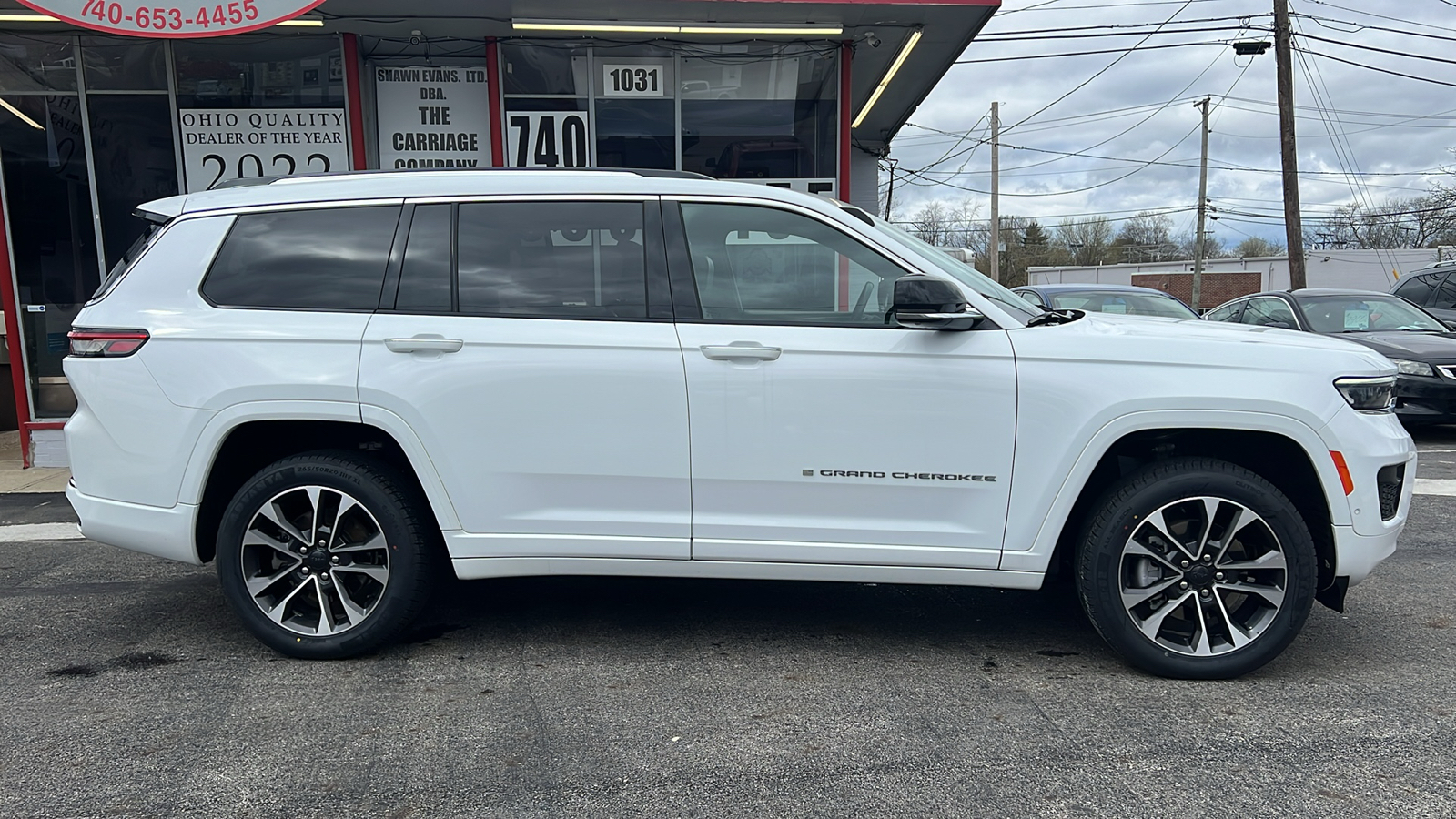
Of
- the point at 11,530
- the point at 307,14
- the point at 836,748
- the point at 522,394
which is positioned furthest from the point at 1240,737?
the point at 307,14

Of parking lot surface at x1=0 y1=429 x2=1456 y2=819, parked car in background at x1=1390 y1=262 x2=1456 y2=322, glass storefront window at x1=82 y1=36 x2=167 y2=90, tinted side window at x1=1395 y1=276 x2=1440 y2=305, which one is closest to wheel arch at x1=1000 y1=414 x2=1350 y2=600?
parking lot surface at x1=0 y1=429 x2=1456 y2=819

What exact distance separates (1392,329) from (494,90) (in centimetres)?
960

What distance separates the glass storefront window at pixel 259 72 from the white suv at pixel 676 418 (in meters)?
6.05

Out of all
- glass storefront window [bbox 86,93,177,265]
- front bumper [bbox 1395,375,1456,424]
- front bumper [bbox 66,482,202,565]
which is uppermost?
glass storefront window [bbox 86,93,177,265]

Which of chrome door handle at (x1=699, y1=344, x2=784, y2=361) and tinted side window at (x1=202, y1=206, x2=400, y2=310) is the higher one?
tinted side window at (x1=202, y1=206, x2=400, y2=310)

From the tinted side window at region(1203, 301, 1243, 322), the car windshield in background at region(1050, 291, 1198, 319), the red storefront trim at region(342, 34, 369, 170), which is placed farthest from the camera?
the tinted side window at region(1203, 301, 1243, 322)

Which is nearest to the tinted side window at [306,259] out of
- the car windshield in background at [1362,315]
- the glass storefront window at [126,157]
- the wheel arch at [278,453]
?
the wheel arch at [278,453]

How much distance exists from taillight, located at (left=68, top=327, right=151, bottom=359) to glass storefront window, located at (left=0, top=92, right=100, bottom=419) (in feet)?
20.0

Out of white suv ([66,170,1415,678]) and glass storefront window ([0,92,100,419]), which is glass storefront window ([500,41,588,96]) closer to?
glass storefront window ([0,92,100,419])

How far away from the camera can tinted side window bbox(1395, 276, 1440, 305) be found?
12680 mm

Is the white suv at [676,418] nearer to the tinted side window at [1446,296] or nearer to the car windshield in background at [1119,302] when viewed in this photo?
the car windshield in background at [1119,302]

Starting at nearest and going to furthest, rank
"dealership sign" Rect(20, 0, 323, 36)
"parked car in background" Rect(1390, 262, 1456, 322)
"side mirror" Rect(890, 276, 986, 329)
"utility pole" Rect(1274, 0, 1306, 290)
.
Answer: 1. "side mirror" Rect(890, 276, 986, 329)
2. "dealership sign" Rect(20, 0, 323, 36)
3. "parked car in background" Rect(1390, 262, 1456, 322)
4. "utility pole" Rect(1274, 0, 1306, 290)

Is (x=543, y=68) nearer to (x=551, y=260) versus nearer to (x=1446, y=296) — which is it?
(x=551, y=260)

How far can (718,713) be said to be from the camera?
3.35 meters
